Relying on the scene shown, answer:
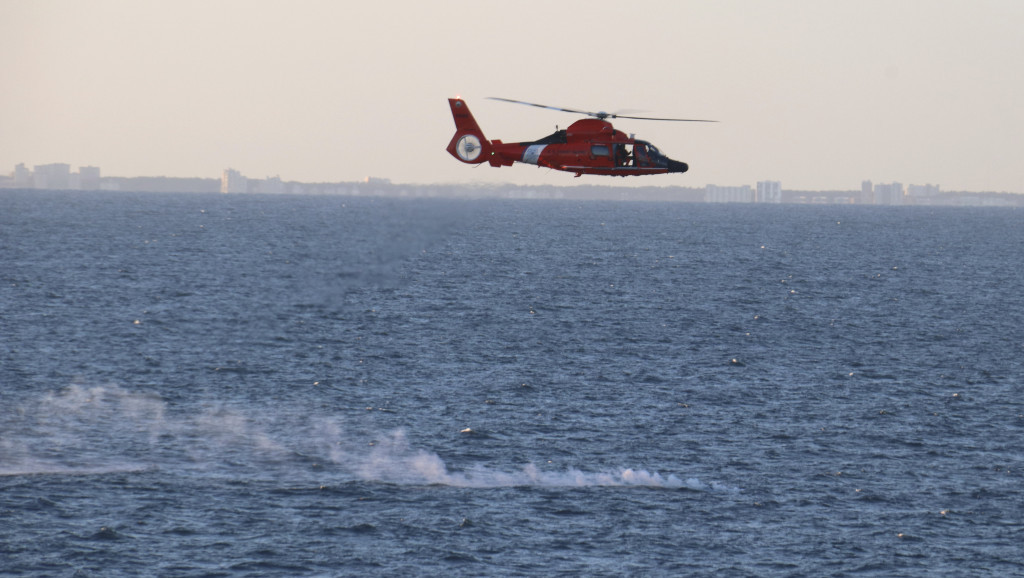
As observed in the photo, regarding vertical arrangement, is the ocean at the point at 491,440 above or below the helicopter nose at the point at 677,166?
below

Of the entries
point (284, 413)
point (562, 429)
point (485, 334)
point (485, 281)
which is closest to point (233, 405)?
point (284, 413)

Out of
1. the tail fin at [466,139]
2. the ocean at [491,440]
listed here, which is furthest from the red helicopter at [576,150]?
the ocean at [491,440]

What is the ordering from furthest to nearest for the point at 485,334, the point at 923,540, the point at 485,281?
the point at 485,281 → the point at 485,334 → the point at 923,540

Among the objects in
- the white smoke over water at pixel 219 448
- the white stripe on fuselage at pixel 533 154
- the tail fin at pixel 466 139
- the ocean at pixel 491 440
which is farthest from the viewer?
the white smoke over water at pixel 219 448

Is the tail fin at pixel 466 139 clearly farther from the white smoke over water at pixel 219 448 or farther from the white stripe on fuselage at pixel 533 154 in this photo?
the white smoke over water at pixel 219 448

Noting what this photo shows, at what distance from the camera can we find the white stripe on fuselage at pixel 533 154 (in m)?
59.2

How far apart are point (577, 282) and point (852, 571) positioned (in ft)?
434

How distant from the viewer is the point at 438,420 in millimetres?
95562

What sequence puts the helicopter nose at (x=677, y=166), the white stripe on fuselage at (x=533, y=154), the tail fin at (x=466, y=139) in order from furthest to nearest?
the helicopter nose at (x=677, y=166) → the white stripe on fuselage at (x=533, y=154) → the tail fin at (x=466, y=139)

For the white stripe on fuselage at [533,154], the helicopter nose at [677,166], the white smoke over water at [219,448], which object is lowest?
the white smoke over water at [219,448]

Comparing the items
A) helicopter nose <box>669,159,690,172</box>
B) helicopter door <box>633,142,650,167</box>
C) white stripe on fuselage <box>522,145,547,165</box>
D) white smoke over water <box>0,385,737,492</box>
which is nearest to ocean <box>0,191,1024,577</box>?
white smoke over water <box>0,385,737,492</box>

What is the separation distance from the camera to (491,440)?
89.4 m

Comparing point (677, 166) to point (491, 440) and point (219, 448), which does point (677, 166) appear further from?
point (219, 448)

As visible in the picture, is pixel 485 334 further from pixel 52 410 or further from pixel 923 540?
pixel 923 540
